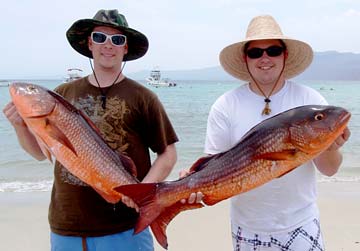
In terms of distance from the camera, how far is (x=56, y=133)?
8.93 ft

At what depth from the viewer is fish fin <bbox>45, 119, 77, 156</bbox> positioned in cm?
270

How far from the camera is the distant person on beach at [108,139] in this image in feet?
10.6

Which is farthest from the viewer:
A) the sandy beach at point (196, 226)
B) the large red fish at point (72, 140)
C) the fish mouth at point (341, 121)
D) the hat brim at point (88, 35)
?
the sandy beach at point (196, 226)

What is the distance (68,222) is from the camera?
3266 mm

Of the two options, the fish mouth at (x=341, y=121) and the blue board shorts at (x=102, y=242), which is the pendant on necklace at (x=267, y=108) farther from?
the blue board shorts at (x=102, y=242)

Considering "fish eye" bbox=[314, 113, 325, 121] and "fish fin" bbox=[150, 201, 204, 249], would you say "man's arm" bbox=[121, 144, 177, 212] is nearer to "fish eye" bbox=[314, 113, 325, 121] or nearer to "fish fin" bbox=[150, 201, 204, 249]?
"fish fin" bbox=[150, 201, 204, 249]

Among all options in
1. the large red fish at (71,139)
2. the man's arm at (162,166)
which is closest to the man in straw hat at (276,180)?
the man's arm at (162,166)

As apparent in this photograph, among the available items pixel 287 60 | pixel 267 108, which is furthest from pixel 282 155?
pixel 287 60

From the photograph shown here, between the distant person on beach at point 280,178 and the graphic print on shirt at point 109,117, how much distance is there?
62 cm

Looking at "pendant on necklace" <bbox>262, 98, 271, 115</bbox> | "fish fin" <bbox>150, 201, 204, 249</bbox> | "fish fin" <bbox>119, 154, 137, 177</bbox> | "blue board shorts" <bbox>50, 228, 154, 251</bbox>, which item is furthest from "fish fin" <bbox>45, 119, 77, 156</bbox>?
"pendant on necklace" <bbox>262, 98, 271, 115</bbox>

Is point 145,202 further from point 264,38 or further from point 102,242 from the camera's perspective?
point 264,38

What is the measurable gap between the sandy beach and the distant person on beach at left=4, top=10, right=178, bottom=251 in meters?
2.92

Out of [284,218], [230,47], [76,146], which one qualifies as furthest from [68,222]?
[230,47]

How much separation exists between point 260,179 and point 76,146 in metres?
1.12
